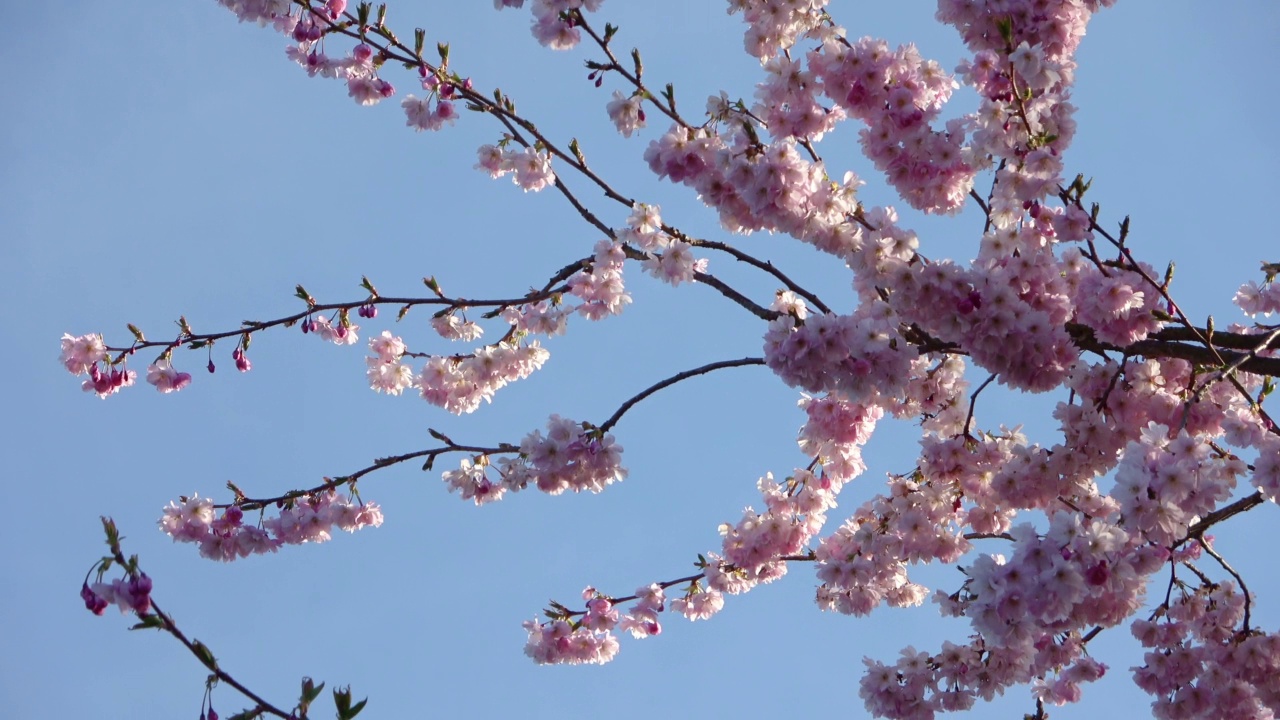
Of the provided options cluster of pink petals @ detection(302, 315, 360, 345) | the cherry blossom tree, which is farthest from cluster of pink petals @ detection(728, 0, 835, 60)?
cluster of pink petals @ detection(302, 315, 360, 345)

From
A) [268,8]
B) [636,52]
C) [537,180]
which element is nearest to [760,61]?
[636,52]

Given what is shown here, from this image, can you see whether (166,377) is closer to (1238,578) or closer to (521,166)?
(521,166)

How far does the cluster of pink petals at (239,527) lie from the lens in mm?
6773

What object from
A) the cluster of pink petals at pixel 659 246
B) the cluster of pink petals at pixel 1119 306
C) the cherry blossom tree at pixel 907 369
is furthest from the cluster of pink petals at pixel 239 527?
the cluster of pink petals at pixel 1119 306

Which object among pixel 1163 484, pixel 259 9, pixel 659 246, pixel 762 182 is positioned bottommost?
pixel 1163 484

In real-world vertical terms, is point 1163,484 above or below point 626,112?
below

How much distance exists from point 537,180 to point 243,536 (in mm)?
3228

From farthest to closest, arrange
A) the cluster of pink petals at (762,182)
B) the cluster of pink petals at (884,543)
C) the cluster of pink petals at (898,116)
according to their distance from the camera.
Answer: the cluster of pink petals at (884,543)
the cluster of pink petals at (898,116)
the cluster of pink petals at (762,182)

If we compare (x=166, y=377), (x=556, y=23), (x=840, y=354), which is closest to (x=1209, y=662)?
(x=840, y=354)

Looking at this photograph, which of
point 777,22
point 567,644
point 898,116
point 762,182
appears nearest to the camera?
point 762,182

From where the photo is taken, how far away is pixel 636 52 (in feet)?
16.9

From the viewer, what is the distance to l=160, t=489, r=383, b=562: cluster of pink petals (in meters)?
6.77

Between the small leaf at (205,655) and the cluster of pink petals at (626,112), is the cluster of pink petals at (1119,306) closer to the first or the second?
the cluster of pink petals at (626,112)

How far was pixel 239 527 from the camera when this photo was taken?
6836mm
